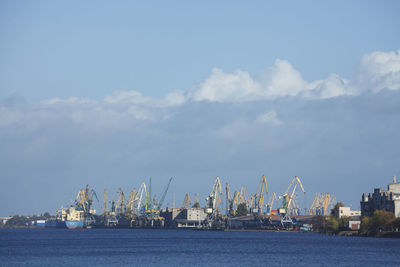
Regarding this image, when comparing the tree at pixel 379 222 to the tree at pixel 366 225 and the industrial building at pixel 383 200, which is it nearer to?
the tree at pixel 366 225

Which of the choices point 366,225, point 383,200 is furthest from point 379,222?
point 383,200

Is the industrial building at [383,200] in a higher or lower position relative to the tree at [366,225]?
higher

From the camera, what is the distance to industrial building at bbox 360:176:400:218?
5871 inches

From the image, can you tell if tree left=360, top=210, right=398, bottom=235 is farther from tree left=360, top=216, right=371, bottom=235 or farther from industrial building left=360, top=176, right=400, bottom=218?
industrial building left=360, top=176, right=400, bottom=218

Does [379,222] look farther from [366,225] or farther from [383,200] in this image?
[383,200]

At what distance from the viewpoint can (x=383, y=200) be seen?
15550cm

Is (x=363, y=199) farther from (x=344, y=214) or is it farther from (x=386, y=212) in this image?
(x=386, y=212)

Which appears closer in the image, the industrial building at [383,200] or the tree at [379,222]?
the tree at [379,222]

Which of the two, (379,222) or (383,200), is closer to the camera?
(379,222)

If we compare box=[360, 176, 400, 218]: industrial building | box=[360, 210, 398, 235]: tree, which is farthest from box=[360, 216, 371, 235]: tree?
box=[360, 176, 400, 218]: industrial building

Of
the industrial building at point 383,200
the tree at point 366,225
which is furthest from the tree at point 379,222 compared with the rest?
the industrial building at point 383,200

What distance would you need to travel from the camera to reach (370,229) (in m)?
145

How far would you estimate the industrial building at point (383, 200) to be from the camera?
489 feet

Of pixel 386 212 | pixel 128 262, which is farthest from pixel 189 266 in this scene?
pixel 386 212
